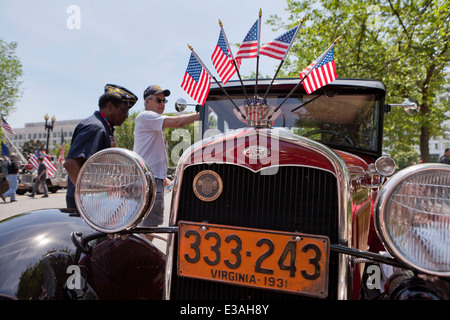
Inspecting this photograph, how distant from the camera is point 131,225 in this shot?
5.41ft

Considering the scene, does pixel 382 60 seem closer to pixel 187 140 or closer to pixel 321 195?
pixel 187 140

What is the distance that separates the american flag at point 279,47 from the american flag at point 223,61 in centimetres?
36

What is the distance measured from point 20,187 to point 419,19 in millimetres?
16669

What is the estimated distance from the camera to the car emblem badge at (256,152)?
1.63 meters

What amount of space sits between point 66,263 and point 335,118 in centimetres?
246

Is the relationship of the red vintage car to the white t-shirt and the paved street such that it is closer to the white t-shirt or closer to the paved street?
the white t-shirt

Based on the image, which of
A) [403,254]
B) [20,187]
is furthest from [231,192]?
[20,187]

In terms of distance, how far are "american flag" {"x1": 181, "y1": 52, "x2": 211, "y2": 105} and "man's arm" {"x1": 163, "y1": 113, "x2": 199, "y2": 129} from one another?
0.78 ft

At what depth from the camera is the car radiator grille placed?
5.23 feet

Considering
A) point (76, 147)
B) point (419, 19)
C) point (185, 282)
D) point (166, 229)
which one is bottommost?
point (185, 282)

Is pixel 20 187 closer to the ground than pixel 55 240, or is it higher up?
closer to the ground

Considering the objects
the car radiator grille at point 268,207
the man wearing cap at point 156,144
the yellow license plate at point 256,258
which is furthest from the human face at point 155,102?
the yellow license plate at point 256,258

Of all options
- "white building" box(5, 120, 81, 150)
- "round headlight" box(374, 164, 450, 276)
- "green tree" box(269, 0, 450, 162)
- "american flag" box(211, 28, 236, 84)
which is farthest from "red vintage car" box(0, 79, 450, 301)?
"white building" box(5, 120, 81, 150)

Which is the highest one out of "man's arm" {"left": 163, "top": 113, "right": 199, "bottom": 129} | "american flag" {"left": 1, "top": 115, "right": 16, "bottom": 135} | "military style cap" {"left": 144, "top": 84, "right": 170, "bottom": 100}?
"american flag" {"left": 1, "top": 115, "right": 16, "bottom": 135}
